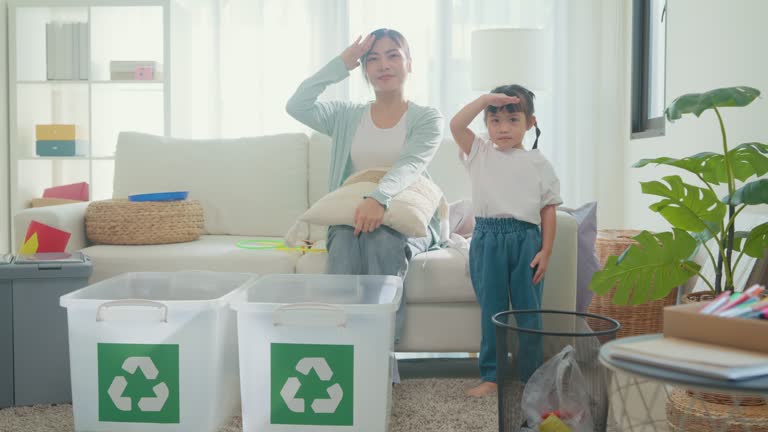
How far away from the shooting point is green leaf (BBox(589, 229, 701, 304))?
1.89m

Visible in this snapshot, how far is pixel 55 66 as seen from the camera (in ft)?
12.8

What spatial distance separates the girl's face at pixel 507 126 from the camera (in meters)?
2.18

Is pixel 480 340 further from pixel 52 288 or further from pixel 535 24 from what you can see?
pixel 535 24

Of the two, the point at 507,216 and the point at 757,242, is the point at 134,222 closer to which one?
the point at 507,216

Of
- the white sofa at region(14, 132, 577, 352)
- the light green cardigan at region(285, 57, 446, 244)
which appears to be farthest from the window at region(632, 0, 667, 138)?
the light green cardigan at region(285, 57, 446, 244)

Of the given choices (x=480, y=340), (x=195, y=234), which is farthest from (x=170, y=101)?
(x=480, y=340)

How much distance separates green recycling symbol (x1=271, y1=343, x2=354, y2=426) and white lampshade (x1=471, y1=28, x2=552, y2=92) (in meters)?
2.07

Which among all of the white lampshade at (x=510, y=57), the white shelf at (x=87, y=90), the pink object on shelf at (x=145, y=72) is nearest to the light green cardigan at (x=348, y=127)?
the white lampshade at (x=510, y=57)

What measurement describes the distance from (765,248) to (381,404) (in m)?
1.00

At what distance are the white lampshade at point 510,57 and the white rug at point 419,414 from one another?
1708 millimetres

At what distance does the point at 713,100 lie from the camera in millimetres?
1740

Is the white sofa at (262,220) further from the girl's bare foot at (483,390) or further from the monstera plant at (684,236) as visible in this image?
the monstera plant at (684,236)

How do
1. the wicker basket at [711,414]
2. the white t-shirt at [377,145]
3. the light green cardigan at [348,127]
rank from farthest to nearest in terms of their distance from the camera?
the white t-shirt at [377,145] < the light green cardigan at [348,127] < the wicker basket at [711,414]

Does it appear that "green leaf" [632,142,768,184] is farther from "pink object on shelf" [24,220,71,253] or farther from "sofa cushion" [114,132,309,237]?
"pink object on shelf" [24,220,71,253]
